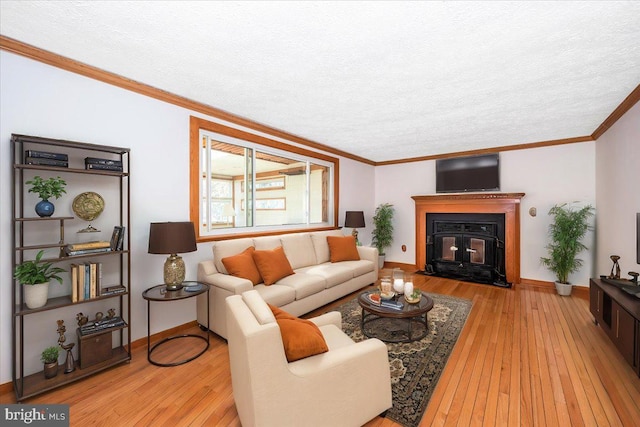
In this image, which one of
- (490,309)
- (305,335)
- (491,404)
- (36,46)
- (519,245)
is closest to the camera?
(305,335)

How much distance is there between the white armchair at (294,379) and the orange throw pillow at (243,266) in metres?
1.38

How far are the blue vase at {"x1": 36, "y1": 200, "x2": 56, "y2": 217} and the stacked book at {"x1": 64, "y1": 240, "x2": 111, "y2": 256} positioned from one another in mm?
285

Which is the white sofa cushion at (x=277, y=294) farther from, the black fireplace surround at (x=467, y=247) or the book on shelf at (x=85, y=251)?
the black fireplace surround at (x=467, y=247)

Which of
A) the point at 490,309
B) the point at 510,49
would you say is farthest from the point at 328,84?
the point at 490,309

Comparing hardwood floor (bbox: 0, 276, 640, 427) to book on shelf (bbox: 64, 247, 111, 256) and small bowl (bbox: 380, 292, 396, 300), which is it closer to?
small bowl (bbox: 380, 292, 396, 300)

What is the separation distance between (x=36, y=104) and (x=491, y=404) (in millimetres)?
4042

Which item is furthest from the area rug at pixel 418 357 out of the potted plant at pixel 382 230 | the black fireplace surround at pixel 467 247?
the potted plant at pixel 382 230

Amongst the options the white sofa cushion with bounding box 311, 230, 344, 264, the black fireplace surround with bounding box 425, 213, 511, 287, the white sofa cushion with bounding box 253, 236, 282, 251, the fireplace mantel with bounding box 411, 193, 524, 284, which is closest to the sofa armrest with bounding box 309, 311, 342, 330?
the white sofa cushion with bounding box 253, 236, 282, 251

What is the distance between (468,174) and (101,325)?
586 cm

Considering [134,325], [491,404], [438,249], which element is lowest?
[491,404]

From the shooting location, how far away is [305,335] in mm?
1523

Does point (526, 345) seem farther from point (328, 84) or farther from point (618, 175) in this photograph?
point (328, 84)

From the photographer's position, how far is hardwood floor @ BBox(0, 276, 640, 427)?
1.80 meters

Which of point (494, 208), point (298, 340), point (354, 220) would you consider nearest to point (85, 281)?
point (298, 340)
